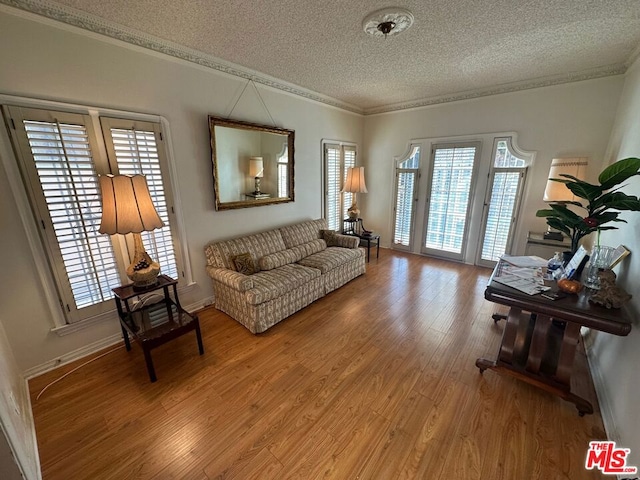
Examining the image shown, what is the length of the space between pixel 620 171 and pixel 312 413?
8.39 feet

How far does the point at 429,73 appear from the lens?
Answer: 10.6 feet

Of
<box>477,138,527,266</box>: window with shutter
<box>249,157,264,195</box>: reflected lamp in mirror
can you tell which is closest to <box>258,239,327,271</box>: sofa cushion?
<box>249,157,264,195</box>: reflected lamp in mirror

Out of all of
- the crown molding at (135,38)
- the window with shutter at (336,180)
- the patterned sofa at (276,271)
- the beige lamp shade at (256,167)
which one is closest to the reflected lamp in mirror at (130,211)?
the patterned sofa at (276,271)

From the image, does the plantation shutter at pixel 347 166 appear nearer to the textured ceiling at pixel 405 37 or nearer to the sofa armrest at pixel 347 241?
the sofa armrest at pixel 347 241

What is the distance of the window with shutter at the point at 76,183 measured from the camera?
1.88m

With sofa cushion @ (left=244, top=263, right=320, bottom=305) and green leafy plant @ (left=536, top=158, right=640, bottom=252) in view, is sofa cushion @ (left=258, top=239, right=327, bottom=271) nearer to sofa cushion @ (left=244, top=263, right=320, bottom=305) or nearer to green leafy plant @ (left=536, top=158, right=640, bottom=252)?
sofa cushion @ (left=244, top=263, right=320, bottom=305)

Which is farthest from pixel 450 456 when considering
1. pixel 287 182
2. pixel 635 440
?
pixel 287 182

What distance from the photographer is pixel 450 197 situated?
14.6ft

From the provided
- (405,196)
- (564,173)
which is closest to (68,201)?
(405,196)

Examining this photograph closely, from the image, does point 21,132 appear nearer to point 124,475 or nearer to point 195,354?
point 195,354

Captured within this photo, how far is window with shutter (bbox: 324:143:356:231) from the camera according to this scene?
15.0ft

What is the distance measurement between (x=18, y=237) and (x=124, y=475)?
1825 mm

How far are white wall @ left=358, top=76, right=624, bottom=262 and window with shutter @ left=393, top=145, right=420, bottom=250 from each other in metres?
0.17

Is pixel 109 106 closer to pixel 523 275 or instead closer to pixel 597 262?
pixel 523 275
